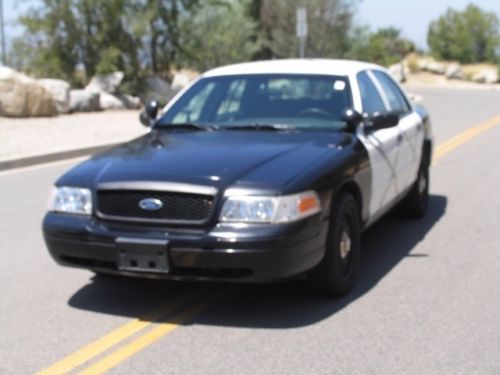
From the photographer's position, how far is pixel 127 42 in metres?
24.2

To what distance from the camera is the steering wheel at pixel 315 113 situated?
20.2 ft

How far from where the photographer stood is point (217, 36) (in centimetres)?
3041

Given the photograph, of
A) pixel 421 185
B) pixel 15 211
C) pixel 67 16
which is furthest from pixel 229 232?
pixel 67 16

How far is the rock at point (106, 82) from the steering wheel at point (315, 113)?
17863 millimetres

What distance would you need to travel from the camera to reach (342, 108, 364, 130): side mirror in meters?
5.87

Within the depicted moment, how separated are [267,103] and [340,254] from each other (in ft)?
5.19

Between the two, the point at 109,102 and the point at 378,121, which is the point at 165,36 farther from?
the point at 378,121

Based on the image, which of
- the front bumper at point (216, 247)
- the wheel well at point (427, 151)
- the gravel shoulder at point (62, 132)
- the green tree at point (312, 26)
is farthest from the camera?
the green tree at point (312, 26)

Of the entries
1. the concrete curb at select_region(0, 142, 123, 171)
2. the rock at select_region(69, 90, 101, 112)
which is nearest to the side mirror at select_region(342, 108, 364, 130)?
the concrete curb at select_region(0, 142, 123, 171)

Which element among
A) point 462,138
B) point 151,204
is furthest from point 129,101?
point 151,204

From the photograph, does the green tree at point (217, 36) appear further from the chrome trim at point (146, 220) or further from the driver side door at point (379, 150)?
the chrome trim at point (146, 220)

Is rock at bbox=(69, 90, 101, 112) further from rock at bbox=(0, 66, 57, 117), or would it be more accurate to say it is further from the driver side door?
the driver side door

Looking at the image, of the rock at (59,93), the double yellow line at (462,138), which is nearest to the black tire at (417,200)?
the double yellow line at (462,138)

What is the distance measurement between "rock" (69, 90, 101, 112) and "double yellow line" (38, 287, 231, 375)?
53.0 ft
